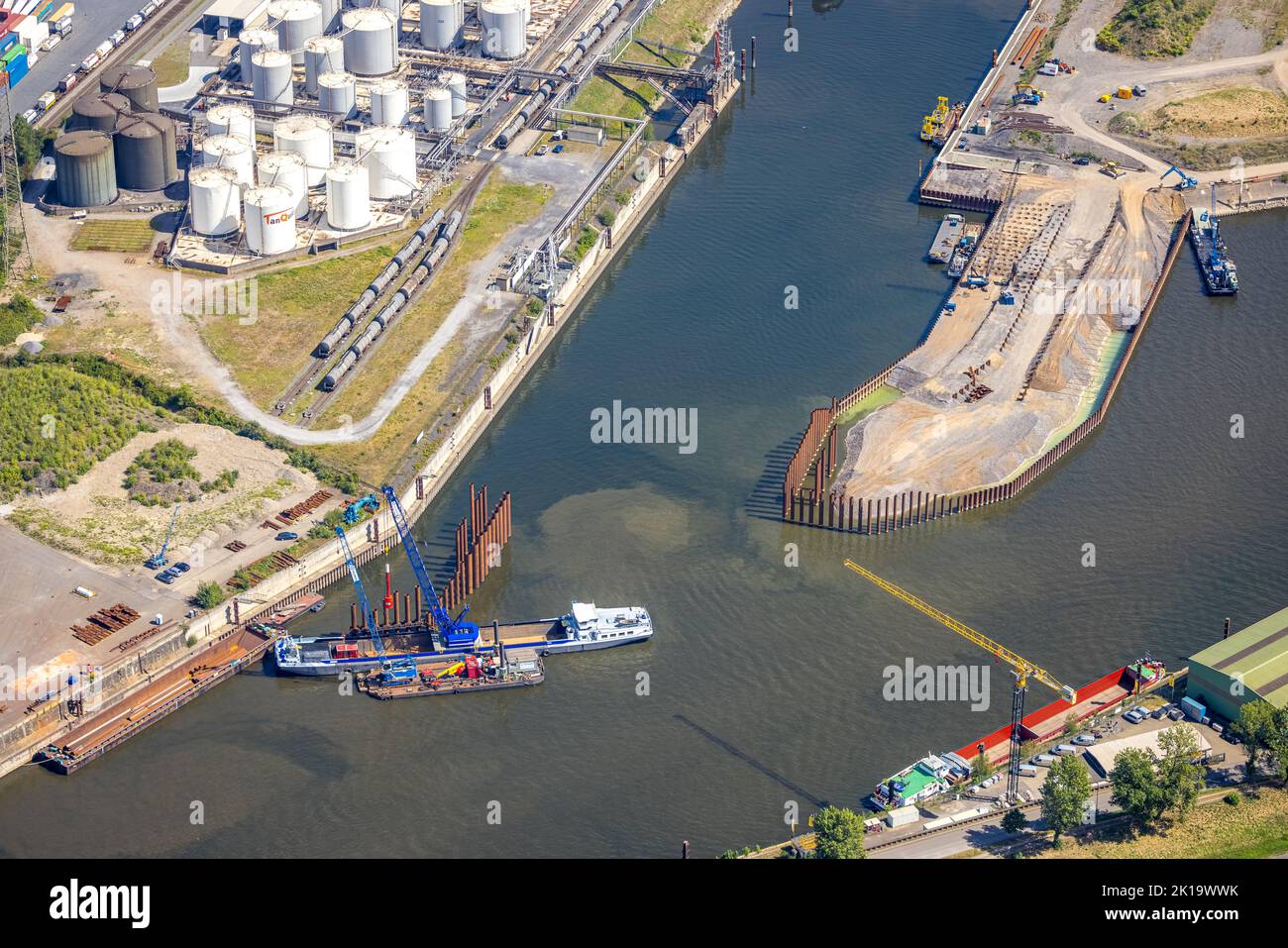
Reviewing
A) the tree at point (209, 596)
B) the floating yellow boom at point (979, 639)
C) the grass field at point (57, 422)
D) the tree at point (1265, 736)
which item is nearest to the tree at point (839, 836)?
the floating yellow boom at point (979, 639)

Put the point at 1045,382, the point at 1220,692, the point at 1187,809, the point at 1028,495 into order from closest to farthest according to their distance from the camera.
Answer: the point at 1187,809 → the point at 1220,692 → the point at 1028,495 → the point at 1045,382

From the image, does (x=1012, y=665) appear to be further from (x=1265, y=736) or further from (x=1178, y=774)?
(x=1265, y=736)

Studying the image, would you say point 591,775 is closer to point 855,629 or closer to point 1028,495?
point 855,629

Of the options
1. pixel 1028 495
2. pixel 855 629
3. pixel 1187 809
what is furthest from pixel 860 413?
pixel 1187 809

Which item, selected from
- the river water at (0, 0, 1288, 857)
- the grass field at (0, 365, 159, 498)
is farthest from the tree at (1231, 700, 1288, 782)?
the grass field at (0, 365, 159, 498)

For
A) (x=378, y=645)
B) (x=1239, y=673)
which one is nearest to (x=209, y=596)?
(x=378, y=645)
